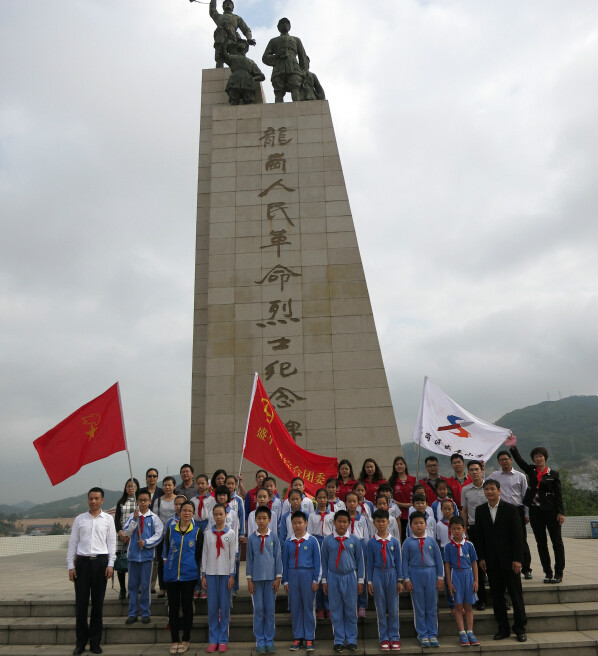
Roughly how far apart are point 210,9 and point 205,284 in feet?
22.8

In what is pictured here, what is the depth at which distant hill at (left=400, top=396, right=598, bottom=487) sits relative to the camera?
76.8 meters

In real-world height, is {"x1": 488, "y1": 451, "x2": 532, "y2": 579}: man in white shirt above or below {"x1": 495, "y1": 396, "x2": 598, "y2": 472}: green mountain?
below

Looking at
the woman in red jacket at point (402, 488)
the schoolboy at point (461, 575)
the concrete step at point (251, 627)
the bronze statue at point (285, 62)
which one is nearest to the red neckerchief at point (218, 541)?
the concrete step at point (251, 627)

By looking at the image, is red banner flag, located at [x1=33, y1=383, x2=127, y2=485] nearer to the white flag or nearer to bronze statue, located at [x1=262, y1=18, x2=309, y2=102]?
the white flag

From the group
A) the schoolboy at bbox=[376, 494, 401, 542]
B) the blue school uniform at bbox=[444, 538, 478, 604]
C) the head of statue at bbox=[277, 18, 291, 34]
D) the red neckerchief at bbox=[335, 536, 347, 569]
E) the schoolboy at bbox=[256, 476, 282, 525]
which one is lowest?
the blue school uniform at bbox=[444, 538, 478, 604]

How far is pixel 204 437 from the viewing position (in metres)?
10.8

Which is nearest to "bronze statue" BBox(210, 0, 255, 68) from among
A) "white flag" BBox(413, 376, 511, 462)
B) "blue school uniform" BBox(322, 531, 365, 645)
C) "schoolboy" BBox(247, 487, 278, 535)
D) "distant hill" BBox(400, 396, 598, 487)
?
"white flag" BBox(413, 376, 511, 462)

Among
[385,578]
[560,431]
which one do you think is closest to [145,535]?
[385,578]

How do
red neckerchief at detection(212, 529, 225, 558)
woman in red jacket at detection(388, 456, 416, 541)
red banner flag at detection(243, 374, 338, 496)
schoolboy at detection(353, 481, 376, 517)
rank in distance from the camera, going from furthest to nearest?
red banner flag at detection(243, 374, 338, 496), woman in red jacket at detection(388, 456, 416, 541), schoolboy at detection(353, 481, 376, 517), red neckerchief at detection(212, 529, 225, 558)

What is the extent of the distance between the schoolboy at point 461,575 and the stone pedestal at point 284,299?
5.02 m

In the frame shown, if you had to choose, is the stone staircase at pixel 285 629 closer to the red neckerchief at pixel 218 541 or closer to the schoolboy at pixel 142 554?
the schoolboy at pixel 142 554

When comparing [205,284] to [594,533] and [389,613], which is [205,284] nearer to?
[389,613]

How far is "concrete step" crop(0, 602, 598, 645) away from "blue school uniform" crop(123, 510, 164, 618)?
0.19 m

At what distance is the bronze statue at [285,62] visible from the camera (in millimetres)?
12828
